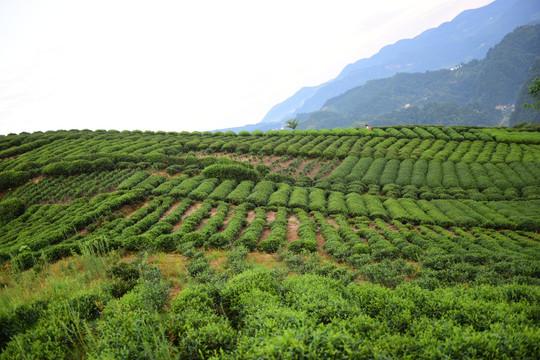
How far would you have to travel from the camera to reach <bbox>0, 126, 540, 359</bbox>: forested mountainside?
6422 millimetres

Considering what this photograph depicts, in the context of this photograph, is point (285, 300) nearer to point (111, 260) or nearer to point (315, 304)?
point (315, 304)

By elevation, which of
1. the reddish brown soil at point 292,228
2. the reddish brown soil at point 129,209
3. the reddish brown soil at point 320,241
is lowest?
the reddish brown soil at point 320,241

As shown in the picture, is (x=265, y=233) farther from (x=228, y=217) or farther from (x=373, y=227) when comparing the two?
(x=373, y=227)

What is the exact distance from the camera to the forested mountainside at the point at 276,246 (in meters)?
6.42

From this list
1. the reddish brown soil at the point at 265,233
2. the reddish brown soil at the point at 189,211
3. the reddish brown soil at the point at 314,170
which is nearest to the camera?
the reddish brown soil at the point at 265,233

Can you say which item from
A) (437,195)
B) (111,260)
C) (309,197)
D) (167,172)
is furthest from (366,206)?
(167,172)

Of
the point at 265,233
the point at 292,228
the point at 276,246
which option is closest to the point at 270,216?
the point at 292,228

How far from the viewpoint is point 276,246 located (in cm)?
1794

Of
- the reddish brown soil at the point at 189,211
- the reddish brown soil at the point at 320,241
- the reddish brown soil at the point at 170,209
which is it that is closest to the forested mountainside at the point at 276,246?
the reddish brown soil at the point at 320,241

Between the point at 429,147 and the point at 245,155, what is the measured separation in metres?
31.1

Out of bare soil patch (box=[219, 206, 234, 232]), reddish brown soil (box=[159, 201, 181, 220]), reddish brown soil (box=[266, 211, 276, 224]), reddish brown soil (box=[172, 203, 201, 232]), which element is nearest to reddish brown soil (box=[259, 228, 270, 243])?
reddish brown soil (box=[266, 211, 276, 224])

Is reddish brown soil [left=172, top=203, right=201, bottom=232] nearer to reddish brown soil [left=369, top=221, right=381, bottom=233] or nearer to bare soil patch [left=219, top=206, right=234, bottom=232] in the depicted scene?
bare soil patch [left=219, top=206, right=234, bottom=232]

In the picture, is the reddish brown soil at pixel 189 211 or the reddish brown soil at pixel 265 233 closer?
the reddish brown soil at pixel 265 233

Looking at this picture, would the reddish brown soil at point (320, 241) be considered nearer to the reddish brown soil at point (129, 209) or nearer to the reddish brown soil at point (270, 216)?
the reddish brown soil at point (270, 216)
